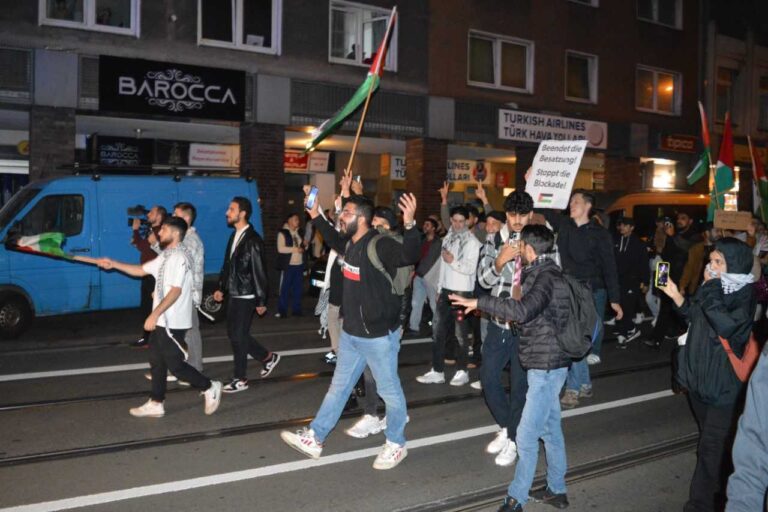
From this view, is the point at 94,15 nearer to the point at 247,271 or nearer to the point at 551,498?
the point at 247,271

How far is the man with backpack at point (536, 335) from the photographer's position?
4941 millimetres

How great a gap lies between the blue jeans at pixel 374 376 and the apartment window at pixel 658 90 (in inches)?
794

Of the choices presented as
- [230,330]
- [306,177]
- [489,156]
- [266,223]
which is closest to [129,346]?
[230,330]

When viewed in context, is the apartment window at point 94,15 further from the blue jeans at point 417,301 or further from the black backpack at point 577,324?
the black backpack at point 577,324

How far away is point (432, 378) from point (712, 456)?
4278mm

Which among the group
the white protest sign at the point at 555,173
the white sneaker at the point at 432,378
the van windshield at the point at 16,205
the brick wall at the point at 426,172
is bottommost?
the white sneaker at the point at 432,378

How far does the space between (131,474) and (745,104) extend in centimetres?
2649

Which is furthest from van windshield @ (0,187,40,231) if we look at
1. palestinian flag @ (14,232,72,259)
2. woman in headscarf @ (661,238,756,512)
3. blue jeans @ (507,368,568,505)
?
woman in headscarf @ (661,238,756,512)

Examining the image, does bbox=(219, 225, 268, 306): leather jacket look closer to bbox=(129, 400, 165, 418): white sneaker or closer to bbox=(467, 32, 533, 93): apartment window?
bbox=(129, 400, 165, 418): white sneaker

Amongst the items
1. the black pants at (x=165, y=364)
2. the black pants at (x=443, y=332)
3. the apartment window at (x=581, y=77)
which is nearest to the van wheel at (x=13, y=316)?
the black pants at (x=165, y=364)

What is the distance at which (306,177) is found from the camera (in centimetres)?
2264

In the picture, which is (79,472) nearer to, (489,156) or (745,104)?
(489,156)

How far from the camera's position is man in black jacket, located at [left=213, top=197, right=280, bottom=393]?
26.0 feet

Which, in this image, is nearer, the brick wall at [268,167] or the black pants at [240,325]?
the black pants at [240,325]
